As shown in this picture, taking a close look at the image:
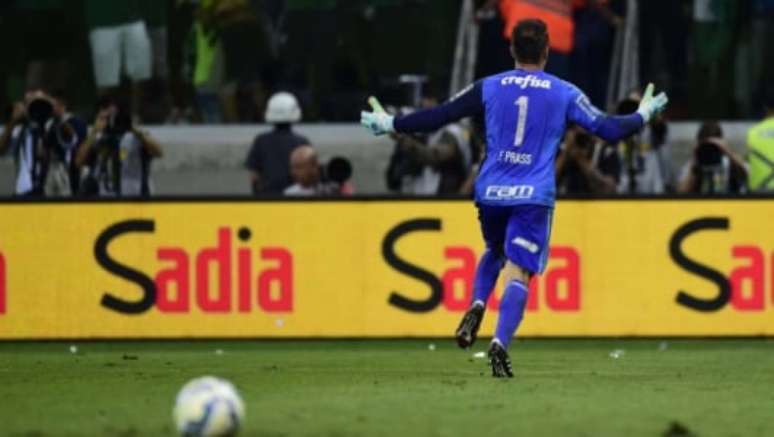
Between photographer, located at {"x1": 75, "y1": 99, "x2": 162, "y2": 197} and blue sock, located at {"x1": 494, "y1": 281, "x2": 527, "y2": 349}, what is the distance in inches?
330

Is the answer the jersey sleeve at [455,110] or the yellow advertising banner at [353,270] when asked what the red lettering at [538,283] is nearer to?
the yellow advertising banner at [353,270]

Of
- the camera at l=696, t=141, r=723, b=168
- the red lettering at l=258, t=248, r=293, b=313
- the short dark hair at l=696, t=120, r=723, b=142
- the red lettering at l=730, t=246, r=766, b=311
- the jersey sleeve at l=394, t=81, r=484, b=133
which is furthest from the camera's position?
the short dark hair at l=696, t=120, r=723, b=142

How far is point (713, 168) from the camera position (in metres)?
23.2

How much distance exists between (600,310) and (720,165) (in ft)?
9.19

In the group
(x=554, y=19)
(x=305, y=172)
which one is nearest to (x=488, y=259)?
(x=305, y=172)

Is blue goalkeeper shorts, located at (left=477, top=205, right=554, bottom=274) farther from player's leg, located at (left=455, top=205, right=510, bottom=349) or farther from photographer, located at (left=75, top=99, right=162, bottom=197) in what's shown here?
photographer, located at (left=75, top=99, right=162, bottom=197)

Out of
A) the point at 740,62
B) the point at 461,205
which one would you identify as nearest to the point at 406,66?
the point at 740,62

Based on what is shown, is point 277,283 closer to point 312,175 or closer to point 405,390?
point 312,175

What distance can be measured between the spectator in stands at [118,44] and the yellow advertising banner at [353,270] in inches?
234

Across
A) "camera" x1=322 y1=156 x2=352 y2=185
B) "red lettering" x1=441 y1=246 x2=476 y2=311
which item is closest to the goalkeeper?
"red lettering" x1=441 y1=246 x2=476 y2=311

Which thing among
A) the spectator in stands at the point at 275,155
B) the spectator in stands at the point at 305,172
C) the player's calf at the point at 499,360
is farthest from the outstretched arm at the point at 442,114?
the spectator in stands at the point at 275,155

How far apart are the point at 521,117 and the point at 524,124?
1.8 inches

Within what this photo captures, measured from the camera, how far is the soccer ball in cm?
1035

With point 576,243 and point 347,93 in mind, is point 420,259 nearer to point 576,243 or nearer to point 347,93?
point 576,243
